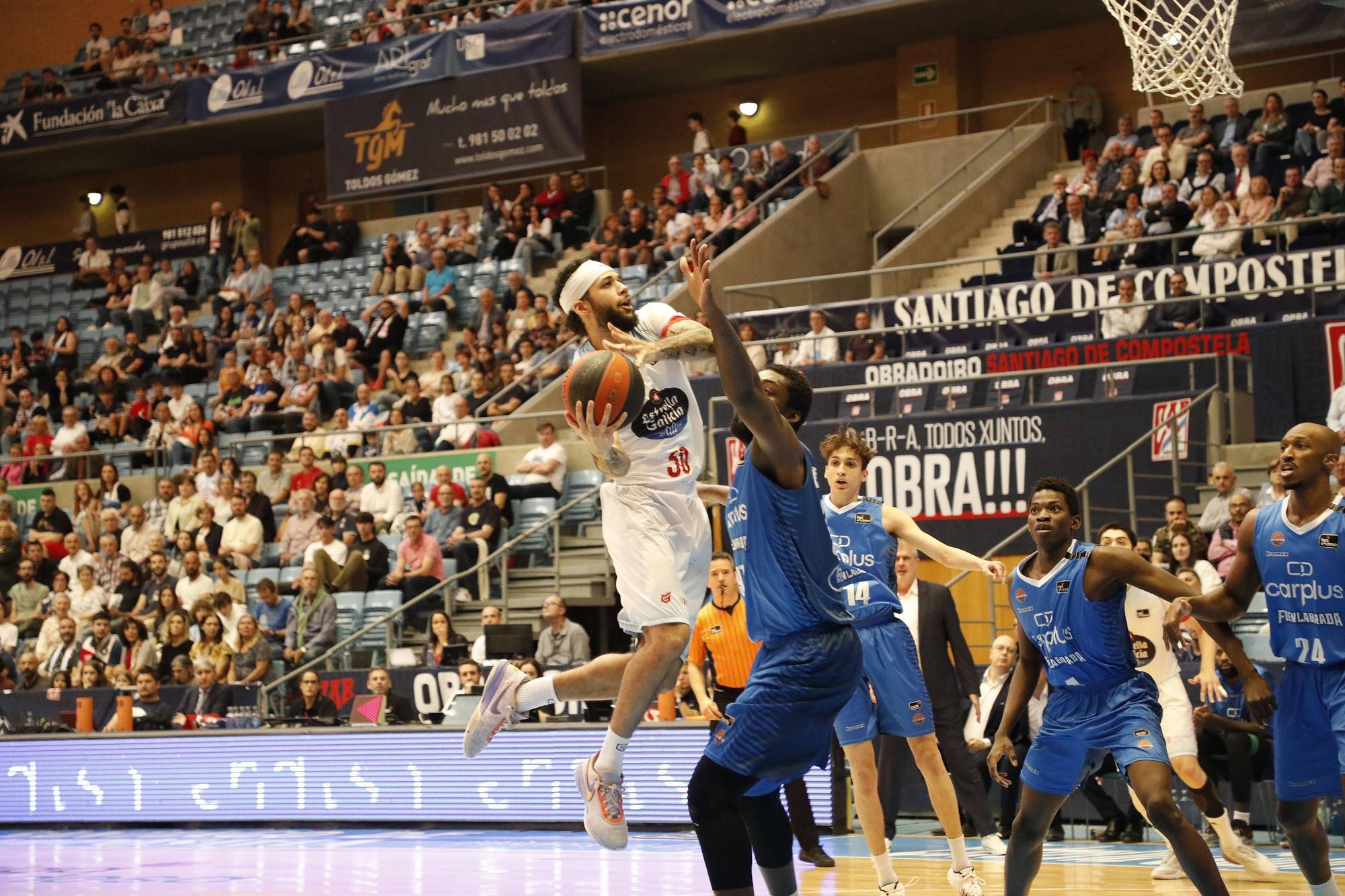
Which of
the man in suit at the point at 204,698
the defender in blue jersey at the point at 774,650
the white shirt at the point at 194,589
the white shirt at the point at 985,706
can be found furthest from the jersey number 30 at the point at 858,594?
the white shirt at the point at 194,589

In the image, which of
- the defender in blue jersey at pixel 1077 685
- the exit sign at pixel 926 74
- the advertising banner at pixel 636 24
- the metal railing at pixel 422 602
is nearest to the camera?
the defender in blue jersey at pixel 1077 685

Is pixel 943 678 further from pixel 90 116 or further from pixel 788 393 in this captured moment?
pixel 90 116

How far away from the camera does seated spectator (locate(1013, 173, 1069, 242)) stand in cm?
1938

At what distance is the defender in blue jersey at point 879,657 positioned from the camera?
316 inches


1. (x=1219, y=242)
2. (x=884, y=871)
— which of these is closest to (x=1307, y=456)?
(x=884, y=871)

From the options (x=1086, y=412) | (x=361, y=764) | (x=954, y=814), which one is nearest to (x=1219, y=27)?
(x=1086, y=412)

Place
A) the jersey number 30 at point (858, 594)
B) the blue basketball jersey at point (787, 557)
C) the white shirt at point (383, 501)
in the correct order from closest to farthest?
1. the blue basketball jersey at point (787, 557)
2. the jersey number 30 at point (858, 594)
3. the white shirt at point (383, 501)

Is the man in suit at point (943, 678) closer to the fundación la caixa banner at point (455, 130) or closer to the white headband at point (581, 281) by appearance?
the white headband at point (581, 281)

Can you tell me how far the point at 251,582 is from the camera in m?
18.5

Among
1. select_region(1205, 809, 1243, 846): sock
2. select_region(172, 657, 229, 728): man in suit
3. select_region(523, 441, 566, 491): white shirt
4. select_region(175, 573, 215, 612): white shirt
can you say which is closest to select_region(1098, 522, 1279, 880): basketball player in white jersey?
select_region(1205, 809, 1243, 846): sock

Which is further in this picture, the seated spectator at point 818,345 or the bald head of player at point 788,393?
the seated spectator at point 818,345

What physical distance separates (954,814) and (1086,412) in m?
7.25

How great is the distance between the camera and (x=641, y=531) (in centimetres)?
668

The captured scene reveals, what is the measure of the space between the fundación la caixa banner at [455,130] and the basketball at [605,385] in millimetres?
19192
